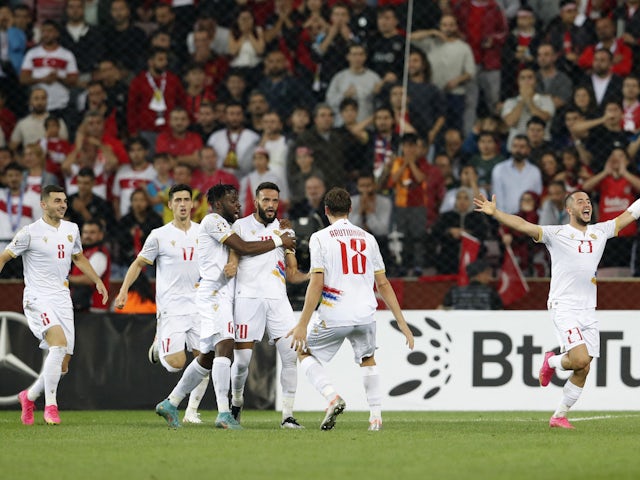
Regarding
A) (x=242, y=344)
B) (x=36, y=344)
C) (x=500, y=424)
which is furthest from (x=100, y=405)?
(x=500, y=424)

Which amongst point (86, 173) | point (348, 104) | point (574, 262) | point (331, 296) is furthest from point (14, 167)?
point (574, 262)

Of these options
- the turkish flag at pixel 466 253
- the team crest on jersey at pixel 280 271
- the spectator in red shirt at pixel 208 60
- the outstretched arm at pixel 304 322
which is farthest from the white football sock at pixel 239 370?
the spectator in red shirt at pixel 208 60

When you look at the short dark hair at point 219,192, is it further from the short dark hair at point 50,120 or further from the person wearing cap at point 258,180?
the short dark hair at point 50,120

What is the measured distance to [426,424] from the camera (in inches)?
453

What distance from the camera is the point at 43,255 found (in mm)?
11562

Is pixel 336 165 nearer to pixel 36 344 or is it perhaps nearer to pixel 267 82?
pixel 267 82

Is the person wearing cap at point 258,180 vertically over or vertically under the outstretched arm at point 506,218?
over

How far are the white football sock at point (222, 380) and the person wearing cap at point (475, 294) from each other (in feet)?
15.3

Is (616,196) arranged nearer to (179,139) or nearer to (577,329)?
(577,329)

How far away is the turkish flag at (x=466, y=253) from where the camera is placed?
48.3 ft

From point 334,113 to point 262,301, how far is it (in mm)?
6627

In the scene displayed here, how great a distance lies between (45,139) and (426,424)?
7.79 meters

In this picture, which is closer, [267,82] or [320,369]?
[320,369]

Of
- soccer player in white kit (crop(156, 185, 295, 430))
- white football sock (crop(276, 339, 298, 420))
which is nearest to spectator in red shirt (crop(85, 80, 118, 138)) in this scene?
soccer player in white kit (crop(156, 185, 295, 430))
